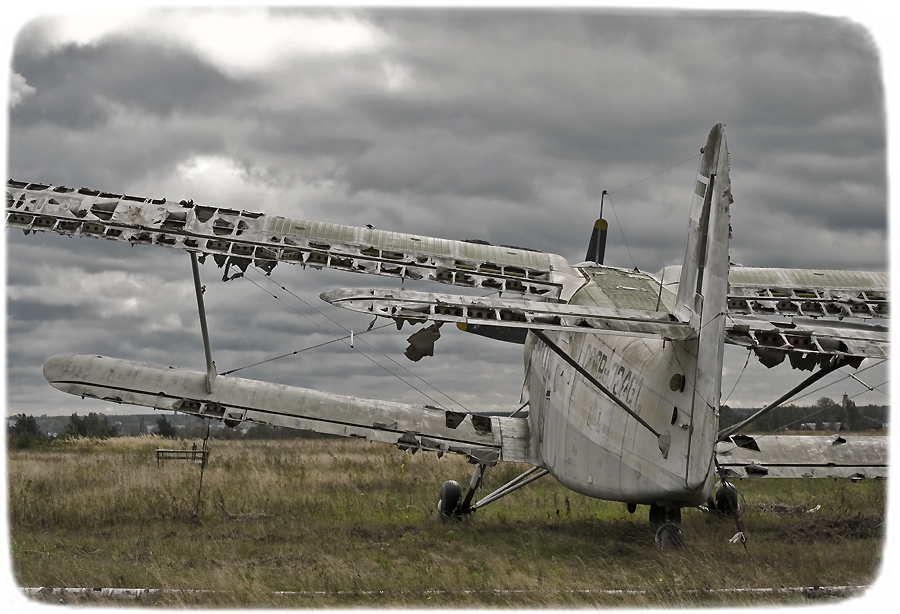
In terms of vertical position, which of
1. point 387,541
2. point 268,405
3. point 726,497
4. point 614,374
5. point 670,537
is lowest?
point 387,541

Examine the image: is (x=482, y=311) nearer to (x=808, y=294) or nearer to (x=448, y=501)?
(x=448, y=501)

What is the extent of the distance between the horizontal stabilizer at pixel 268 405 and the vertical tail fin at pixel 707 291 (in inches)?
221

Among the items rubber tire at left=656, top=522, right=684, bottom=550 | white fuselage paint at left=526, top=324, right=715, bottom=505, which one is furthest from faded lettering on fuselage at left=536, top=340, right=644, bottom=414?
rubber tire at left=656, top=522, right=684, bottom=550

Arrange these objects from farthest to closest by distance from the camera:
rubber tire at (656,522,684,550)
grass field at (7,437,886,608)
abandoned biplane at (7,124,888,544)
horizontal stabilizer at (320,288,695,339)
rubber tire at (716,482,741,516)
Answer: rubber tire at (716,482,741,516) → rubber tire at (656,522,684,550) → grass field at (7,437,886,608) → abandoned biplane at (7,124,888,544) → horizontal stabilizer at (320,288,695,339)

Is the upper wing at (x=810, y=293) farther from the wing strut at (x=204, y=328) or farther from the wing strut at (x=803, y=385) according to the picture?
the wing strut at (x=204, y=328)

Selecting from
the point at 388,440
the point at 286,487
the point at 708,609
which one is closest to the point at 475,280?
the point at 388,440

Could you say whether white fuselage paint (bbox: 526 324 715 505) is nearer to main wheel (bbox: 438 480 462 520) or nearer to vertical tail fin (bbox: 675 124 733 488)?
vertical tail fin (bbox: 675 124 733 488)

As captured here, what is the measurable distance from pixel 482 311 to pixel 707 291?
2631 millimetres

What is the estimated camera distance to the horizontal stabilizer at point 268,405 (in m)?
14.1

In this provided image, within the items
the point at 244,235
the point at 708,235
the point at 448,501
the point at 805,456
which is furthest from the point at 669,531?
Result: the point at 244,235

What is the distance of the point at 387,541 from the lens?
1231 centimetres

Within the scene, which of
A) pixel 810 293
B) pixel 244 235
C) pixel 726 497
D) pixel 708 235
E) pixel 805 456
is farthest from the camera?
pixel 726 497

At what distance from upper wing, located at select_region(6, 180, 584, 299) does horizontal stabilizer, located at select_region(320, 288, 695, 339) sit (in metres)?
5.74

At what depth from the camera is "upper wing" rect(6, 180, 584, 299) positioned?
1295cm
